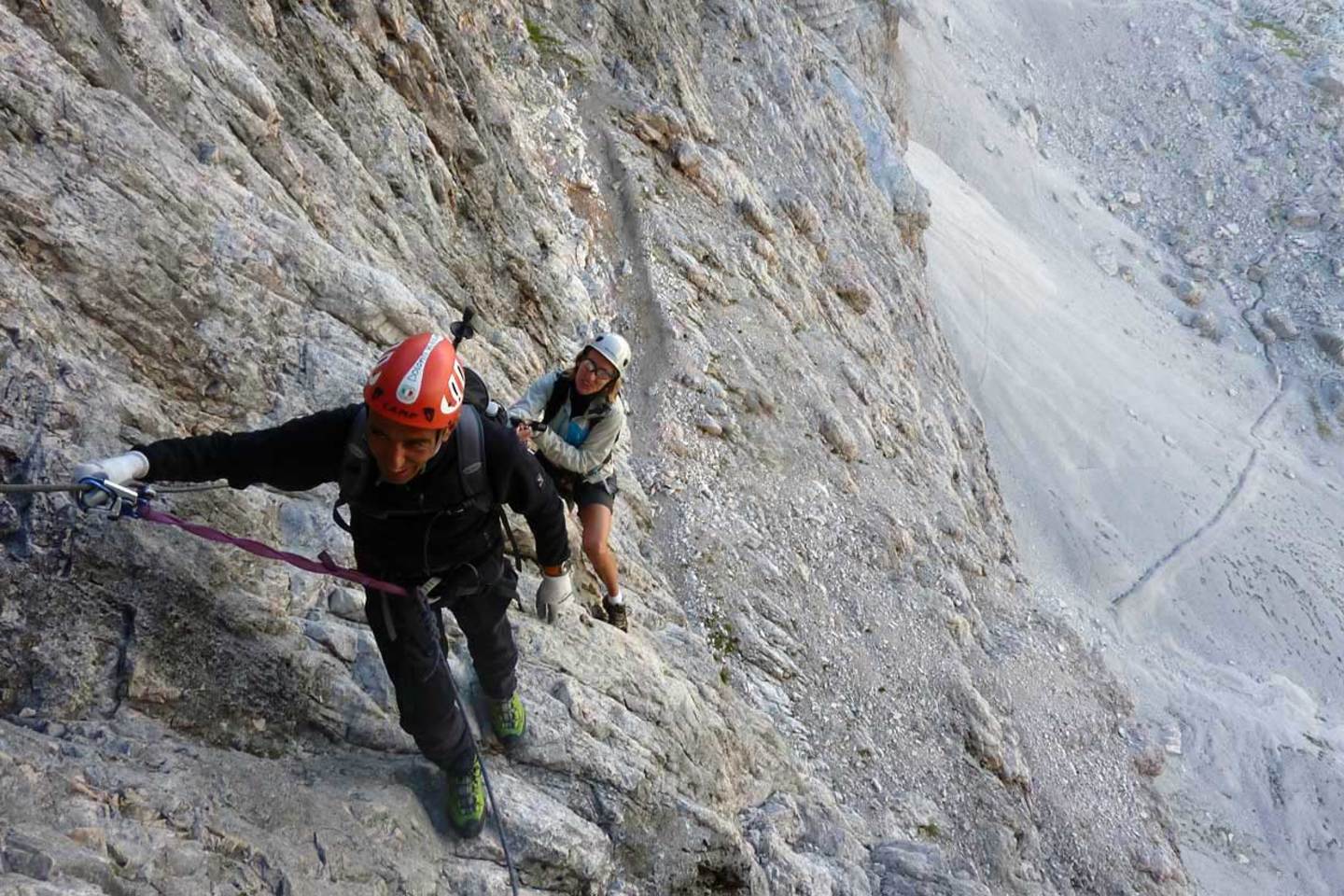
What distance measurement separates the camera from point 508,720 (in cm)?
646

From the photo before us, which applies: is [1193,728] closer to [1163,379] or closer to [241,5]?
[1163,379]

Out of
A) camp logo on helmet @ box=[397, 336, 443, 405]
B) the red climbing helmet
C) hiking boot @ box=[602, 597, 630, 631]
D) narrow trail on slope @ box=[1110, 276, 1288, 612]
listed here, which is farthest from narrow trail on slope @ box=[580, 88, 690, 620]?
narrow trail on slope @ box=[1110, 276, 1288, 612]

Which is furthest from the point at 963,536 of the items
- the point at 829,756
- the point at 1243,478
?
the point at 1243,478

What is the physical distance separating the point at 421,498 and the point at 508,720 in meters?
2.29

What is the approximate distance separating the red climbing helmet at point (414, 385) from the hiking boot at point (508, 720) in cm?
269

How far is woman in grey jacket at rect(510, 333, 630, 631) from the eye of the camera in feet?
24.9

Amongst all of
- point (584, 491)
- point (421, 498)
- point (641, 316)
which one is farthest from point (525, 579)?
Answer: point (641, 316)

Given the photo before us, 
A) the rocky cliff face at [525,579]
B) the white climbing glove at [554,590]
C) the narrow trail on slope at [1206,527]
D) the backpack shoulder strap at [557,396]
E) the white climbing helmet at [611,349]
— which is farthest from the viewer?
the narrow trail on slope at [1206,527]

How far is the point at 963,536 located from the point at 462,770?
16324 millimetres

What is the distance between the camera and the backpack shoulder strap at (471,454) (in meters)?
4.80

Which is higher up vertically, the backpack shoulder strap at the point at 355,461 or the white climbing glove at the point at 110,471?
the backpack shoulder strap at the point at 355,461

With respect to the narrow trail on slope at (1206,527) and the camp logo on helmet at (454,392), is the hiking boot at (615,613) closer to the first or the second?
the camp logo on helmet at (454,392)

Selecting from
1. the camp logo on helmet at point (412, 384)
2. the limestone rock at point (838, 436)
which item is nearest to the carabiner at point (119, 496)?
the camp logo on helmet at point (412, 384)

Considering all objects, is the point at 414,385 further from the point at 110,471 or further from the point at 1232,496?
the point at 1232,496
